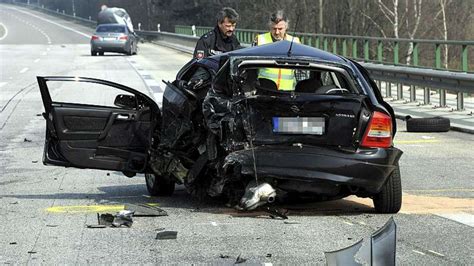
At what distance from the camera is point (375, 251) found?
4.60m

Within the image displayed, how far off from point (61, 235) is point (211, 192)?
4.74 feet

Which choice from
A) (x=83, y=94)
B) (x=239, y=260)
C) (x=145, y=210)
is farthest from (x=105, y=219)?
(x=83, y=94)

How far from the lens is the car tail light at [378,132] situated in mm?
7738

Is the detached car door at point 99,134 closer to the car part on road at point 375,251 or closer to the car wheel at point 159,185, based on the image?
the car wheel at point 159,185

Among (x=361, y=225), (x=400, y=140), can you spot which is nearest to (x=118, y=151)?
(x=361, y=225)

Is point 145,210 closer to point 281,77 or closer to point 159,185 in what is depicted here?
point 159,185

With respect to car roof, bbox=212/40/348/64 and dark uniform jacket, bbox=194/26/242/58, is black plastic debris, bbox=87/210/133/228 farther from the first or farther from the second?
dark uniform jacket, bbox=194/26/242/58

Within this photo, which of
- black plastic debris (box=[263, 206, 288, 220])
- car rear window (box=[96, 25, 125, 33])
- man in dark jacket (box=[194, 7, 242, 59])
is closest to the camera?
black plastic debris (box=[263, 206, 288, 220])

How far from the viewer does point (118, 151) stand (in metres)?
9.01

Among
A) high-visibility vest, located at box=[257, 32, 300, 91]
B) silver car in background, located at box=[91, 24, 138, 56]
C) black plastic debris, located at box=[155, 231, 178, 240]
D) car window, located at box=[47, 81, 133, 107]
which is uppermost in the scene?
high-visibility vest, located at box=[257, 32, 300, 91]

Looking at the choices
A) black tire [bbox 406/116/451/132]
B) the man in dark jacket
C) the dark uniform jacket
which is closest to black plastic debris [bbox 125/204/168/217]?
the man in dark jacket

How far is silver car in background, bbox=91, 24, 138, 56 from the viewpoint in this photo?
45.0 metres

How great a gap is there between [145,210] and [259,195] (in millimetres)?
1020

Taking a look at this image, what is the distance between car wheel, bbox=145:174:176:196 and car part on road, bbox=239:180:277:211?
57.3 inches
